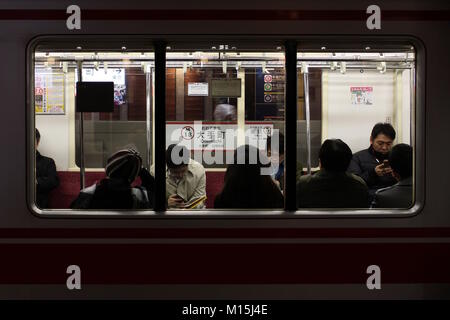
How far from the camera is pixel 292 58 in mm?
3742

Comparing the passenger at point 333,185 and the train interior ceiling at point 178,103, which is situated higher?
the train interior ceiling at point 178,103

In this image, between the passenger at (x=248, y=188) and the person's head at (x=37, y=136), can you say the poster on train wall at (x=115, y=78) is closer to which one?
the person's head at (x=37, y=136)

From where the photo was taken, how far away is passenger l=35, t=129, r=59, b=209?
3740 millimetres

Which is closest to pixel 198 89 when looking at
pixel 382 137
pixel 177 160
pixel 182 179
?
pixel 177 160

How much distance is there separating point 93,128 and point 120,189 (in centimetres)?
52

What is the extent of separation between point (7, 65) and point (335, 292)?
2.67m

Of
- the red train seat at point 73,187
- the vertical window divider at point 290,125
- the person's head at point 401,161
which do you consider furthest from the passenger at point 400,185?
the red train seat at point 73,187

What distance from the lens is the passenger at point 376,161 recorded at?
4078 mm

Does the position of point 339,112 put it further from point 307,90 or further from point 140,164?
point 140,164

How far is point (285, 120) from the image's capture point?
12.3 feet

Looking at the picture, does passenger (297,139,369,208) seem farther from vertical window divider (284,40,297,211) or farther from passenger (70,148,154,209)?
passenger (70,148,154,209)

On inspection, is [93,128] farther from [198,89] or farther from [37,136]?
[198,89]

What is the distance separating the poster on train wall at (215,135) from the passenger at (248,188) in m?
0.12

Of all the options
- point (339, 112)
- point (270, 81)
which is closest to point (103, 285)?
point (270, 81)
